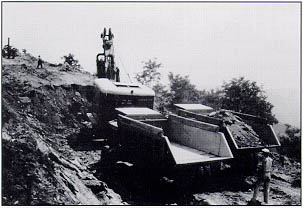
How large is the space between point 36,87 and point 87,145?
351 centimetres

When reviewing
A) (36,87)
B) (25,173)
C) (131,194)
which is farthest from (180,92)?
(25,173)

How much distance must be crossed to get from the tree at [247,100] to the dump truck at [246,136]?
985 centimetres

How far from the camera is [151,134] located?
19.5 feet

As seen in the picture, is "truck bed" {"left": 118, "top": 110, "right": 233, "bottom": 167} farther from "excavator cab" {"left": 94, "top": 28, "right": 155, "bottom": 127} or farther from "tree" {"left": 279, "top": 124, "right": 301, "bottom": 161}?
"tree" {"left": 279, "top": 124, "right": 301, "bottom": 161}

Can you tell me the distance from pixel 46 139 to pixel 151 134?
4.08 metres

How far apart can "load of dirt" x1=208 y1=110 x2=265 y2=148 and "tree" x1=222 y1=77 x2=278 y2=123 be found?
10.0m

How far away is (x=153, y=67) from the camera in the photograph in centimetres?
2894

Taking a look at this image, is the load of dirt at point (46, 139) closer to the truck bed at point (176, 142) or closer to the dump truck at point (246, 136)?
the truck bed at point (176, 142)

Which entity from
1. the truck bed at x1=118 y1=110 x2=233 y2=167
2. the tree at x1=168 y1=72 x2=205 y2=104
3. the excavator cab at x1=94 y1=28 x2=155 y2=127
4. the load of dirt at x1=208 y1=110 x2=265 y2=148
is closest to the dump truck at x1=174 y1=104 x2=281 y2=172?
the load of dirt at x1=208 y1=110 x2=265 y2=148

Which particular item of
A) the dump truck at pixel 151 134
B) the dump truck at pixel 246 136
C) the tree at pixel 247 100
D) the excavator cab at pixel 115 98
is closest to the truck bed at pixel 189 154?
the dump truck at pixel 151 134

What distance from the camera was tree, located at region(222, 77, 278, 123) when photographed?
17.9 metres

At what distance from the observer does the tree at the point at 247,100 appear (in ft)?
58.6

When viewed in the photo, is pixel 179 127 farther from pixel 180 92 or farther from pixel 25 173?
pixel 180 92

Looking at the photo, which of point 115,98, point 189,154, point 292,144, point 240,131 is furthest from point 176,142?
point 292,144
